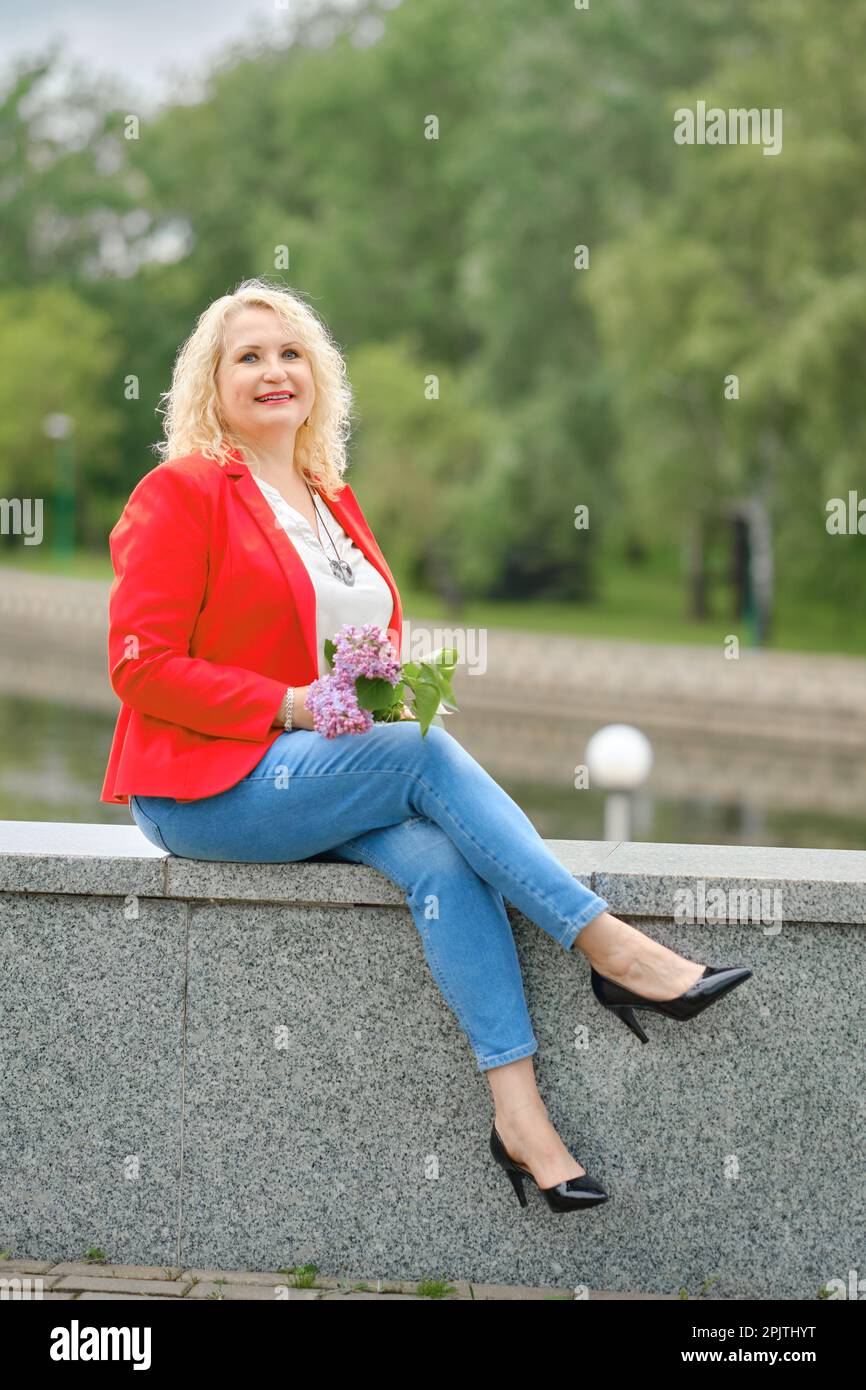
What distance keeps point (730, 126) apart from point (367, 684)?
92.0ft

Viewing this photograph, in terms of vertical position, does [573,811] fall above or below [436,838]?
below

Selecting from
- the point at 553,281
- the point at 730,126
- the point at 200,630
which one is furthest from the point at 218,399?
the point at 553,281

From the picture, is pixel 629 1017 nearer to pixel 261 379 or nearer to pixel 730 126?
pixel 261 379

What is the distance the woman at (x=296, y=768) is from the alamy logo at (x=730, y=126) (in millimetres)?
25508

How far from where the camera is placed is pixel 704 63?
33.7 meters

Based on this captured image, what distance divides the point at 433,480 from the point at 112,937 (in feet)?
115

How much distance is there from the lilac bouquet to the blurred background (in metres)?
6.65

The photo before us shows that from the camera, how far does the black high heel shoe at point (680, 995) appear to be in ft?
10.6

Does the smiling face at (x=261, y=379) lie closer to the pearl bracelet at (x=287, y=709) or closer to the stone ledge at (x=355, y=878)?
the pearl bracelet at (x=287, y=709)

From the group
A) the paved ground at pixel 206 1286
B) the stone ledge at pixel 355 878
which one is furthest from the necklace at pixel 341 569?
the paved ground at pixel 206 1286

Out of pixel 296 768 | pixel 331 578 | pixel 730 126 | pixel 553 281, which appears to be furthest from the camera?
pixel 553 281

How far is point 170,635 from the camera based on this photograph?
133 inches

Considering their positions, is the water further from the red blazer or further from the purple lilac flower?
the purple lilac flower
